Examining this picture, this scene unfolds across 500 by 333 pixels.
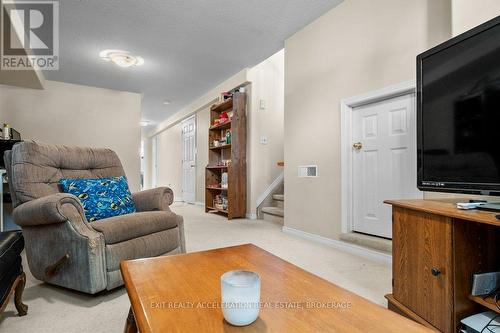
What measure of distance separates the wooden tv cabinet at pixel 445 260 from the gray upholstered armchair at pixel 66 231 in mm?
1480

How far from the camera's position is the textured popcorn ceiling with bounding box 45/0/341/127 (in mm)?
2811

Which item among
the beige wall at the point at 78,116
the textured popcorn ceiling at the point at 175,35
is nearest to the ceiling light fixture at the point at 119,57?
the textured popcorn ceiling at the point at 175,35

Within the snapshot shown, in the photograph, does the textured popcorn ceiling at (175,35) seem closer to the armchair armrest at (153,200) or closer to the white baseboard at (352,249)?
the armchair armrest at (153,200)

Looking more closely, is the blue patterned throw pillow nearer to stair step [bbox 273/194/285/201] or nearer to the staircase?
the staircase

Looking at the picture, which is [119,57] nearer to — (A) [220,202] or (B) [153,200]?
(B) [153,200]

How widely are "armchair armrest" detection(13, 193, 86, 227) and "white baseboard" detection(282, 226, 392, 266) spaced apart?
218cm

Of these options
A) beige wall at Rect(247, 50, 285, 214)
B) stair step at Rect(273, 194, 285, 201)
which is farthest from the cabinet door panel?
beige wall at Rect(247, 50, 285, 214)

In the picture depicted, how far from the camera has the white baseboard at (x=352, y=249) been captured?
7.37ft

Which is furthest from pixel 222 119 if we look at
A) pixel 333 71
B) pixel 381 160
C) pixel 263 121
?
pixel 381 160

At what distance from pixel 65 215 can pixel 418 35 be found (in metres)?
2.64

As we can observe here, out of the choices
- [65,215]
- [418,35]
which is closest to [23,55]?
[65,215]

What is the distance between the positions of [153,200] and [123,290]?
2.17 feet

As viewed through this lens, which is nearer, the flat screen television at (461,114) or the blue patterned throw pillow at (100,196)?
the flat screen television at (461,114)

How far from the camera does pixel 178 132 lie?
769cm
